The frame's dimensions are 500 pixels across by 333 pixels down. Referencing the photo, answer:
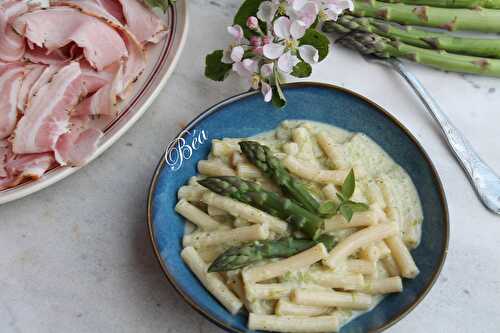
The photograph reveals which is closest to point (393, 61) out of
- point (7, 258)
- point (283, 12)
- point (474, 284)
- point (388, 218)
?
point (283, 12)

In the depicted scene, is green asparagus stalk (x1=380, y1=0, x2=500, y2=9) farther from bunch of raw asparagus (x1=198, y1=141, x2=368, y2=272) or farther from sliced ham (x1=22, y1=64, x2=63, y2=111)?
sliced ham (x1=22, y1=64, x2=63, y2=111)

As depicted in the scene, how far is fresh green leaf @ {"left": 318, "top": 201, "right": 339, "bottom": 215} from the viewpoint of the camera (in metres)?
1.66

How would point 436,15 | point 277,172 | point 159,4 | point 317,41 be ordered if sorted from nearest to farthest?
point 277,172
point 317,41
point 159,4
point 436,15

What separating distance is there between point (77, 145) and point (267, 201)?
656 millimetres

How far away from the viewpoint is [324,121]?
201 cm

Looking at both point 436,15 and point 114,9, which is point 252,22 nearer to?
point 114,9

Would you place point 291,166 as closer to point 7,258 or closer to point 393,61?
point 393,61

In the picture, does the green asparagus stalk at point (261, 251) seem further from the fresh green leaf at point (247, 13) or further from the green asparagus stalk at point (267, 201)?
the fresh green leaf at point (247, 13)

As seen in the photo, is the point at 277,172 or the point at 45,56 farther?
the point at 45,56

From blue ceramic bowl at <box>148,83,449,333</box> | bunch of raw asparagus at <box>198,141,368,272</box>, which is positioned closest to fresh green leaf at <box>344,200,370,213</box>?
bunch of raw asparagus at <box>198,141,368,272</box>

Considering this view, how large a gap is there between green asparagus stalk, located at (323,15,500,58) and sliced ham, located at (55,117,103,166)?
3.24 feet

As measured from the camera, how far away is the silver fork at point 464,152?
1.94 metres

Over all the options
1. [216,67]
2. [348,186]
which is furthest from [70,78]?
[348,186]

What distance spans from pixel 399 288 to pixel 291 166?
0.48 meters
